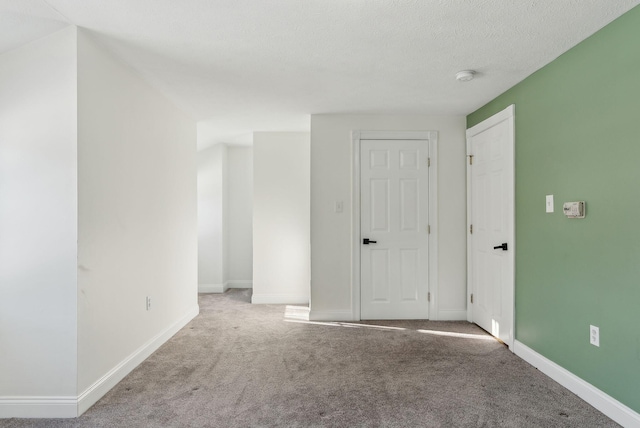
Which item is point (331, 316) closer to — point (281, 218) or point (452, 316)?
point (452, 316)

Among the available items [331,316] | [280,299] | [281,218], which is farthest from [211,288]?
[331,316]

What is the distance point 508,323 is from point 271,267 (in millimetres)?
2949

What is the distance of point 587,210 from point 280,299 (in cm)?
370

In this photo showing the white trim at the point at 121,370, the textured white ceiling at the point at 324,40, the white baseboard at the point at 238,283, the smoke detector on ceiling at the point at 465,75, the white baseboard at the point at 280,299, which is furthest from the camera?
the white baseboard at the point at 238,283

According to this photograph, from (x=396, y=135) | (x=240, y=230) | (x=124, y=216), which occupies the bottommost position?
(x=240, y=230)

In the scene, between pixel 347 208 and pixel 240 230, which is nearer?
pixel 347 208

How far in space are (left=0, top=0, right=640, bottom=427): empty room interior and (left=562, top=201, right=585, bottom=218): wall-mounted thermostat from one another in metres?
0.02

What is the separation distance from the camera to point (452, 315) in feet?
13.8

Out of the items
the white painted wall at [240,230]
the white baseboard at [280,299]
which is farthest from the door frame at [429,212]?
the white painted wall at [240,230]

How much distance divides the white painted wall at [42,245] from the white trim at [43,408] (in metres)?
0.03

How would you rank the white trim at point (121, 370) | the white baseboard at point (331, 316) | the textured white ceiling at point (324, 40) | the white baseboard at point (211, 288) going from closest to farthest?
the textured white ceiling at point (324, 40) → the white trim at point (121, 370) → the white baseboard at point (331, 316) → the white baseboard at point (211, 288)

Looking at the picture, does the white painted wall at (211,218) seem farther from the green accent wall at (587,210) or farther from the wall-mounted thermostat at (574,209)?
the wall-mounted thermostat at (574,209)

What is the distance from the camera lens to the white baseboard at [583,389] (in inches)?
81.3

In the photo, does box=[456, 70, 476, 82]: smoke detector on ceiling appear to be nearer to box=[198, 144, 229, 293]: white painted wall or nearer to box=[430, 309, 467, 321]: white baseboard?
box=[430, 309, 467, 321]: white baseboard
